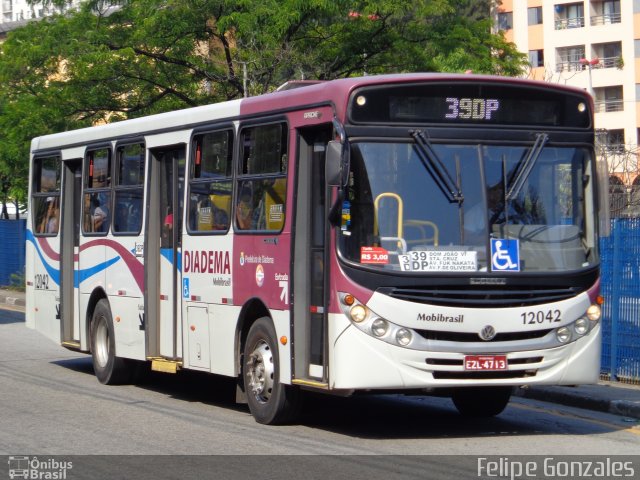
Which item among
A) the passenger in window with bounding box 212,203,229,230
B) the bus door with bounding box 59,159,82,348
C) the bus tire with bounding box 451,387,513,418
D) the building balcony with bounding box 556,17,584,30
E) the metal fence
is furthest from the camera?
the building balcony with bounding box 556,17,584,30

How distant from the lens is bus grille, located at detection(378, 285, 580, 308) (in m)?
10.1

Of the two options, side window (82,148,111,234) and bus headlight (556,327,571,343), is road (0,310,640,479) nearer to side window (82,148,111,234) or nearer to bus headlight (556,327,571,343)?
bus headlight (556,327,571,343)

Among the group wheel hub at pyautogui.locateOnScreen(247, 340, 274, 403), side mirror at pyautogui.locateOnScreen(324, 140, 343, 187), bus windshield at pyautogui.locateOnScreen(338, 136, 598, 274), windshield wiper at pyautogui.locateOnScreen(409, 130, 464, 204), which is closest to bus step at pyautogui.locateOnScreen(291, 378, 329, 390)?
wheel hub at pyautogui.locateOnScreen(247, 340, 274, 403)

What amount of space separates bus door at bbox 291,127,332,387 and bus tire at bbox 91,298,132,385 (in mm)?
4606

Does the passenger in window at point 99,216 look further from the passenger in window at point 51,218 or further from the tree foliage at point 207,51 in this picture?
the tree foliage at point 207,51

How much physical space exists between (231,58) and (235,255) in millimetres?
13448

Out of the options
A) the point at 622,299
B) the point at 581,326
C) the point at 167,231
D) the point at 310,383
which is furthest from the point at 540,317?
the point at 167,231

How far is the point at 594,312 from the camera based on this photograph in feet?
35.2

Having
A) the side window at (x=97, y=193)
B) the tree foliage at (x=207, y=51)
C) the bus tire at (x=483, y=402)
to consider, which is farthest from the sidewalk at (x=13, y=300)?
the bus tire at (x=483, y=402)

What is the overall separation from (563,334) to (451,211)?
58.9 inches

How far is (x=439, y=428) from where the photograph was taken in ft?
37.2

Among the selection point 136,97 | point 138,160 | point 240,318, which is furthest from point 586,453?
point 136,97

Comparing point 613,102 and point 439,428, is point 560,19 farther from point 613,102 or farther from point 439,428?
point 439,428

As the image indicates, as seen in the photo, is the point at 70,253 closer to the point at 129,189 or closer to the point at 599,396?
the point at 129,189
